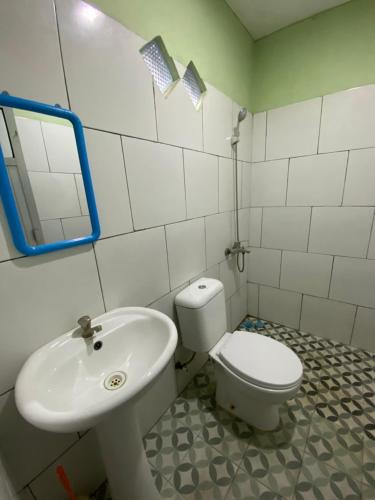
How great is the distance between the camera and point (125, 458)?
0.83 m

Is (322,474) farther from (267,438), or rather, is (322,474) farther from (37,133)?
(37,133)

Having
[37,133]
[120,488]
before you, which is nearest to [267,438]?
[120,488]

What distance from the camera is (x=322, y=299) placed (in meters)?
1.85

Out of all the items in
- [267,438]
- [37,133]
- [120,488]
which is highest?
[37,133]

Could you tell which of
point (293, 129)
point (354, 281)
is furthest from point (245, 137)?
point (354, 281)

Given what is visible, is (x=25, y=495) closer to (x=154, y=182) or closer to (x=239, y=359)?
(x=239, y=359)

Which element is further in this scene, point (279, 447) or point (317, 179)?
point (317, 179)

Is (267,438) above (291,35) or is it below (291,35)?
below

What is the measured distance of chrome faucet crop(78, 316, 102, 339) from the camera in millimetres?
788

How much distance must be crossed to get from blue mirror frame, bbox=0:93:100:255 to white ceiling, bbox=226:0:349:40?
1.44 metres

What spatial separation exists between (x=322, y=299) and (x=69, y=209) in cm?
197

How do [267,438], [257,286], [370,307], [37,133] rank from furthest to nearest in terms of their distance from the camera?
[257,286], [370,307], [267,438], [37,133]

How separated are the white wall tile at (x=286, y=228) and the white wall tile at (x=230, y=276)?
0.37 meters

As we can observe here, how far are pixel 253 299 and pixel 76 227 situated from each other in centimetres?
189
